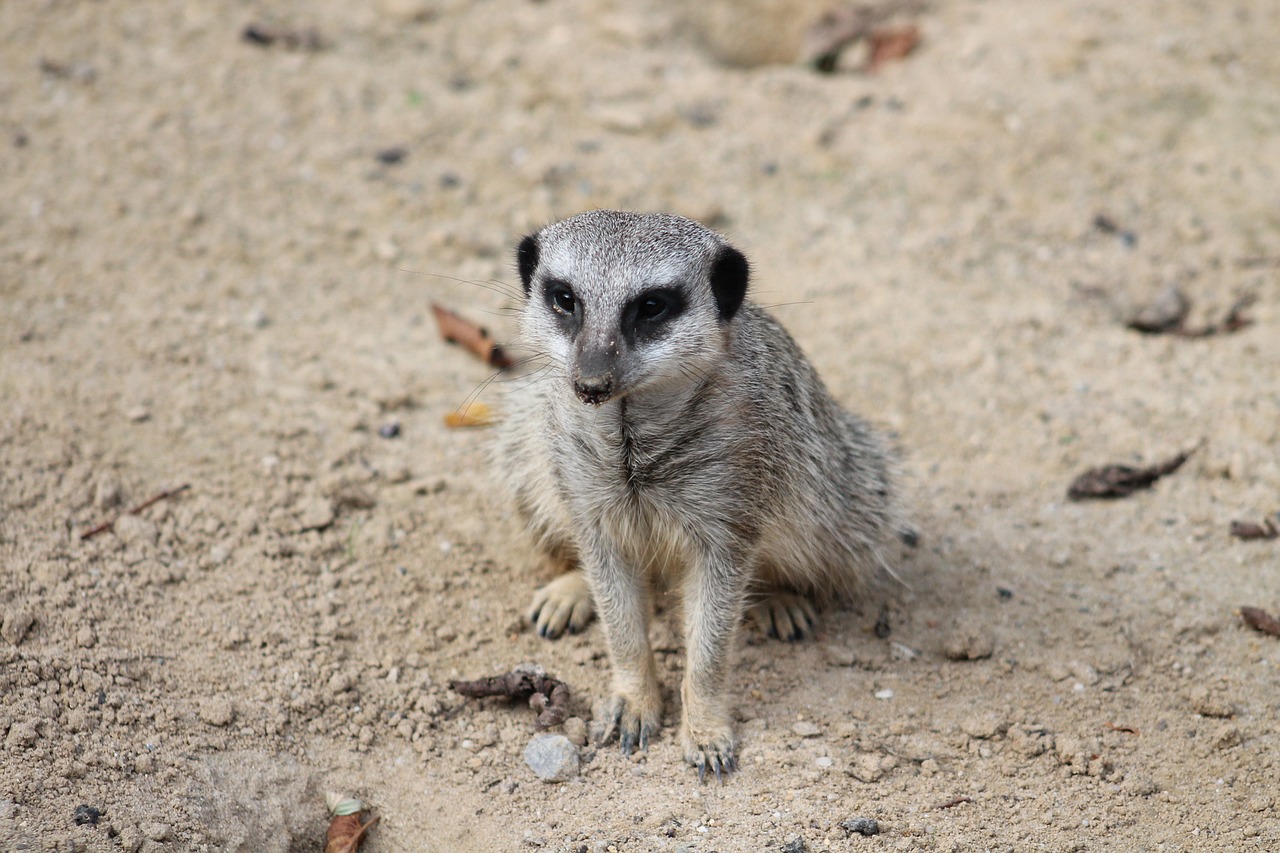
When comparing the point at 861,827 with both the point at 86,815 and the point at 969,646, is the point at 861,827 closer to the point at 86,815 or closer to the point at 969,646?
the point at 969,646

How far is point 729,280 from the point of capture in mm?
2887

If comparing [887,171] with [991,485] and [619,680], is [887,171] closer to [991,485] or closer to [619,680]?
[991,485]

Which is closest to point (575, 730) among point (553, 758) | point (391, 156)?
point (553, 758)

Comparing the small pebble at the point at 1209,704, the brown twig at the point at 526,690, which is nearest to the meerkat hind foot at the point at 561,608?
the brown twig at the point at 526,690

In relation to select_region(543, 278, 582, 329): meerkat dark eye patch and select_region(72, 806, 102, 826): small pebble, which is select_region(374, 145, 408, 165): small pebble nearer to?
select_region(543, 278, 582, 329): meerkat dark eye patch

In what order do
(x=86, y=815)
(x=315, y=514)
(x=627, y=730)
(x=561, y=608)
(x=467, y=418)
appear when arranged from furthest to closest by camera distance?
(x=467, y=418) → (x=315, y=514) → (x=561, y=608) → (x=627, y=730) → (x=86, y=815)

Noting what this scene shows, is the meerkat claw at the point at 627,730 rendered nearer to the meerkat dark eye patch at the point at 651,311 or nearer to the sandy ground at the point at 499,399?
the sandy ground at the point at 499,399

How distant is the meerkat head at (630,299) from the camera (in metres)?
2.63

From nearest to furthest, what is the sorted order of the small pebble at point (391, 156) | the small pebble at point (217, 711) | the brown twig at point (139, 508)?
the small pebble at point (217, 711) < the brown twig at point (139, 508) < the small pebble at point (391, 156)

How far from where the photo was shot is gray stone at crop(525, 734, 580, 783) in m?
3.06

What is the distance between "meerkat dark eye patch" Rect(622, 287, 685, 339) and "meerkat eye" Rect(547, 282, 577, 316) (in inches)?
6.1

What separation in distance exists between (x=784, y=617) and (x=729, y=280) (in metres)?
1.25

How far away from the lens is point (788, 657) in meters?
3.54

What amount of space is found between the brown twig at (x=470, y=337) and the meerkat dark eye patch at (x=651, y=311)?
1947 mm
